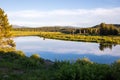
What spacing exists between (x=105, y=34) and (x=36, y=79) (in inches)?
4187

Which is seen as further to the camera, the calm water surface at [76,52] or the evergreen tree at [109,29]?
the evergreen tree at [109,29]

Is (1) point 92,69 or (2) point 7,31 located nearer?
(1) point 92,69

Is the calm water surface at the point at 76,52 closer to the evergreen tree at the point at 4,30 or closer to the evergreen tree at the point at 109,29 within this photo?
the evergreen tree at the point at 4,30

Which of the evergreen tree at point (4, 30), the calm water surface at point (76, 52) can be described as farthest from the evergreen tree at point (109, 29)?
the evergreen tree at point (4, 30)

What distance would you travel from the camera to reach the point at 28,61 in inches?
701

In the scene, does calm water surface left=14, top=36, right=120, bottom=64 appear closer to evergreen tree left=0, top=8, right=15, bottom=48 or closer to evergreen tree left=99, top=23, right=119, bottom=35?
evergreen tree left=0, top=8, right=15, bottom=48

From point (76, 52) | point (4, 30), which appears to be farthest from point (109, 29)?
point (4, 30)

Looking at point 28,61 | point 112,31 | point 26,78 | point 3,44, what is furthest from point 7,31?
point 112,31

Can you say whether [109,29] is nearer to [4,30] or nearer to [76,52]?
[76,52]

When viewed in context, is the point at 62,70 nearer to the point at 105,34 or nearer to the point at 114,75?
the point at 114,75

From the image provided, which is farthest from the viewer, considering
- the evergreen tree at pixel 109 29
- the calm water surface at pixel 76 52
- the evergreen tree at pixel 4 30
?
the evergreen tree at pixel 109 29

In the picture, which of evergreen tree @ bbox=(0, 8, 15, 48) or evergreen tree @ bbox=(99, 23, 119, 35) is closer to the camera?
evergreen tree @ bbox=(0, 8, 15, 48)

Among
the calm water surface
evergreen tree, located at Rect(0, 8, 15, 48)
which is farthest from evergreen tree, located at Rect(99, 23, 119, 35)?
evergreen tree, located at Rect(0, 8, 15, 48)

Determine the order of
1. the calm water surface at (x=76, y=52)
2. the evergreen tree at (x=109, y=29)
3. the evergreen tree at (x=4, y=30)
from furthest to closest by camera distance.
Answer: the evergreen tree at (x=109, y=29) < the evergreen tree at (x=4, y=30) < the calm water surface at (x=76, y=52)
